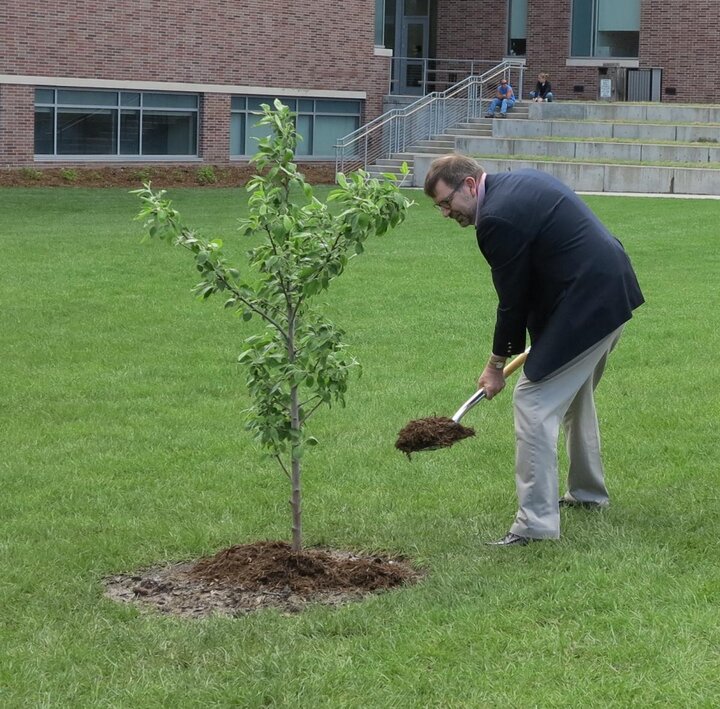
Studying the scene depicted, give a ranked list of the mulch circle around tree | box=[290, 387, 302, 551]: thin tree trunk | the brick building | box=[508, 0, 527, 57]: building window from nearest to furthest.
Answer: the mulch circle around tree → box=[290, 387, 302, 551]: thin tree trunk → the brick building → box=[508, 0, 527, 57]: building window

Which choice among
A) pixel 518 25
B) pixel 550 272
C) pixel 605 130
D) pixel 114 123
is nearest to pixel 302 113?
pixel 114 123

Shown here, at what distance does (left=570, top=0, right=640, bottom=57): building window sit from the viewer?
39.1m

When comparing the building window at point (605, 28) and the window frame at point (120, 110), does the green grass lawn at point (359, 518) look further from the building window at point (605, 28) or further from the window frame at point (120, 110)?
the building window at point (605, 28)

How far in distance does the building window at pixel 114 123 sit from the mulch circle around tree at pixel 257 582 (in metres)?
24.6

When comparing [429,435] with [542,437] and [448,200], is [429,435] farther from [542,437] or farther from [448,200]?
[448,200]

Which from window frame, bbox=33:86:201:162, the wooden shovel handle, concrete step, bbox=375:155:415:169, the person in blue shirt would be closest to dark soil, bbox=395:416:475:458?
the wooden shovel handle

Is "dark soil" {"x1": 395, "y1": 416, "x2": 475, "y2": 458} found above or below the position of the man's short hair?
below

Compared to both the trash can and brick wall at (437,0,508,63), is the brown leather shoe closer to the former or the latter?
the trash can

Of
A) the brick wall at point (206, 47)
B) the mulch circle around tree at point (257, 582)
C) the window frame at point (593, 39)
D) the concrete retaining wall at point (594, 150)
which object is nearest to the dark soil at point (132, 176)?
the brick wall at point (206, 47)

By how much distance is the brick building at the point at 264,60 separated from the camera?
2964cm

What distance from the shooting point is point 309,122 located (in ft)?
116

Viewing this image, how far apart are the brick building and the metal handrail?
2.84ft

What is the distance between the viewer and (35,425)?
927cm

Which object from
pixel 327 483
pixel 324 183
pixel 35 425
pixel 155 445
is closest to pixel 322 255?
pixel 327 483
